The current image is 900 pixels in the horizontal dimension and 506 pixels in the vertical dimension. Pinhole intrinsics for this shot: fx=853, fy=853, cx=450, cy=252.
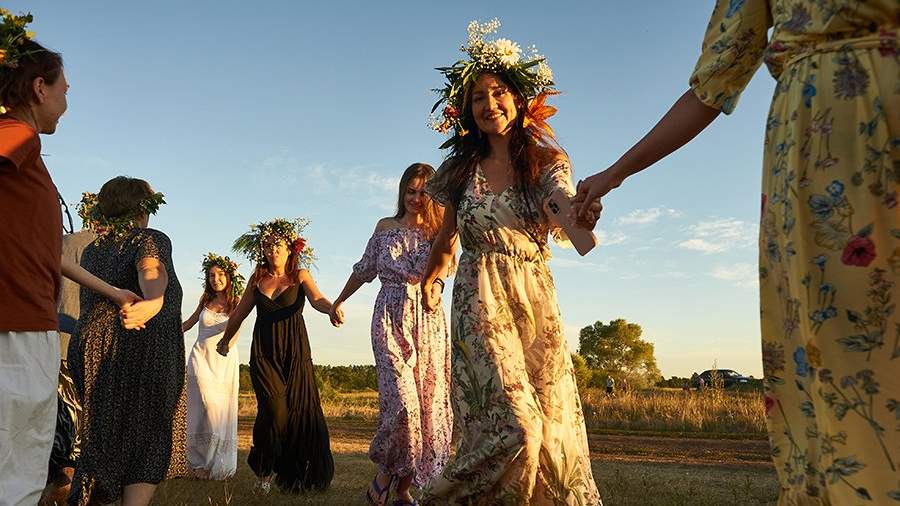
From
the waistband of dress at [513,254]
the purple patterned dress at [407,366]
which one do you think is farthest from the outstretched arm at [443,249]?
the purple patterned dress at [407,366]

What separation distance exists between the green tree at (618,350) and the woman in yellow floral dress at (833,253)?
211ft

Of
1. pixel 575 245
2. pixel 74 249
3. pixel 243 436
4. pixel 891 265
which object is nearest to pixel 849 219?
pixel 891 265

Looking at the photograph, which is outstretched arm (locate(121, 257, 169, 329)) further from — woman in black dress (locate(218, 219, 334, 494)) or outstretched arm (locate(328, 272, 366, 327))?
woman in black dress (locate(218, 219, 334, 494))

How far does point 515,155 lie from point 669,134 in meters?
2.19

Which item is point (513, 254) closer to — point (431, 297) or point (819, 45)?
point (431, 297)

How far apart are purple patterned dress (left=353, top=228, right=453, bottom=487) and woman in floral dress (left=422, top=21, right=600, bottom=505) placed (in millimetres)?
2526

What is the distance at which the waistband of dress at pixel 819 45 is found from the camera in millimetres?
2047

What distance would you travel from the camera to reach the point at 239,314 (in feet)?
29.3

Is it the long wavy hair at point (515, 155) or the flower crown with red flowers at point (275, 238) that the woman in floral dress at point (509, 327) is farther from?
the flower crown with red flowers at point (275, 238)

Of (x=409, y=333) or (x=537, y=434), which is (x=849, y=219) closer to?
(x=537, y=434)

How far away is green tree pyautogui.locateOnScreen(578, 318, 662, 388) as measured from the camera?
220ft

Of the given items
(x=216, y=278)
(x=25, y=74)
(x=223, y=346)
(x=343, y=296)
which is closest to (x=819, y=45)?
(x=25, y=74)

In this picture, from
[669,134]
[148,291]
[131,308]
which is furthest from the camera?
[148,291]

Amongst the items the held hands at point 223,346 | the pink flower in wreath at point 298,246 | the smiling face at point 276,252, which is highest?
the pink flower in wreath at point 298,246
